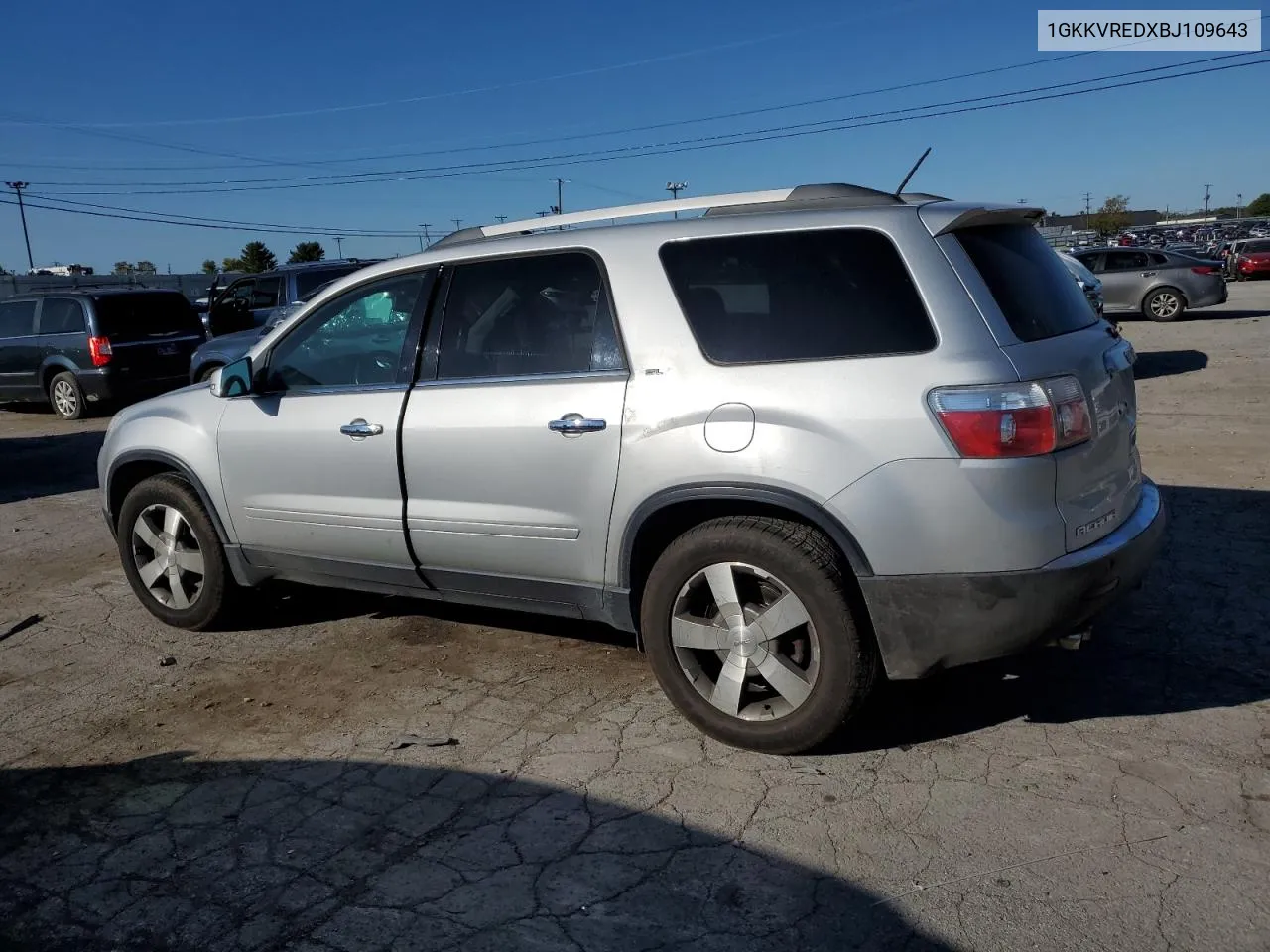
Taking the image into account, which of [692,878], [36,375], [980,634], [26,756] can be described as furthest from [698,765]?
[36,375]

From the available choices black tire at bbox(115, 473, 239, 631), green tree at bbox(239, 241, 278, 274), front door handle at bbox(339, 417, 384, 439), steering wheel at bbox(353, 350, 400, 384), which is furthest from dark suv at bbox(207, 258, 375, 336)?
green tree at bbox(239, 241, 278, 274)

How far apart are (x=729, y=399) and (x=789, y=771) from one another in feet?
4.23

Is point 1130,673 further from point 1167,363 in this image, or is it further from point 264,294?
point 264,294

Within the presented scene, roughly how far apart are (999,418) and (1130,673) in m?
1.68

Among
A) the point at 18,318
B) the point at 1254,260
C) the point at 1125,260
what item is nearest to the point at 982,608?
the point at 18,318

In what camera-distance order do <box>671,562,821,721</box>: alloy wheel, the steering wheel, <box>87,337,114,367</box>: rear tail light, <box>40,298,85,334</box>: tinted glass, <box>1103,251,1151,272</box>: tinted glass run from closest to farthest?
1. <box>671,562,821,721</box>: alloy wheel
2. the steering wheel
3. <box>87,337,114,367</box>: rear tail light
4. <box>40,298,85,334</box>: tinted glass
5. <box>1103,251,1151,272</box>: tinted glass

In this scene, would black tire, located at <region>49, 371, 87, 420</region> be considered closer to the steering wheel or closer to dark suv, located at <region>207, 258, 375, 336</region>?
dark suv, located at <region>207, 258, 375, 336</region>

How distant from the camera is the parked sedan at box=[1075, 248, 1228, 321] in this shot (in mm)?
21125

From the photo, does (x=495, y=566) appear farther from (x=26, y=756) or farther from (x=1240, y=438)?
(x=1240, y=438)

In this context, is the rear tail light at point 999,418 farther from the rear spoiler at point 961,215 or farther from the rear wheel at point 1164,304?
the rear wheel at point 1164,304

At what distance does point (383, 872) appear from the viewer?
3.13 m

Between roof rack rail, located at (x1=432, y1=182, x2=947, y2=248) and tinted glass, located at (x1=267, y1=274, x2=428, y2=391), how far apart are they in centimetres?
46

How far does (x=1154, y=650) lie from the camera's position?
446 centimetres

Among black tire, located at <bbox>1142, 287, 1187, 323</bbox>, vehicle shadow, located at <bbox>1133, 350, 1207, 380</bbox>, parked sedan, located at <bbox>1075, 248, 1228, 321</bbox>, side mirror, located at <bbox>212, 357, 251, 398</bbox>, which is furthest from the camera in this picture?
black tire, located at <bbox>1142, 287, 1187, 323</bbox>
